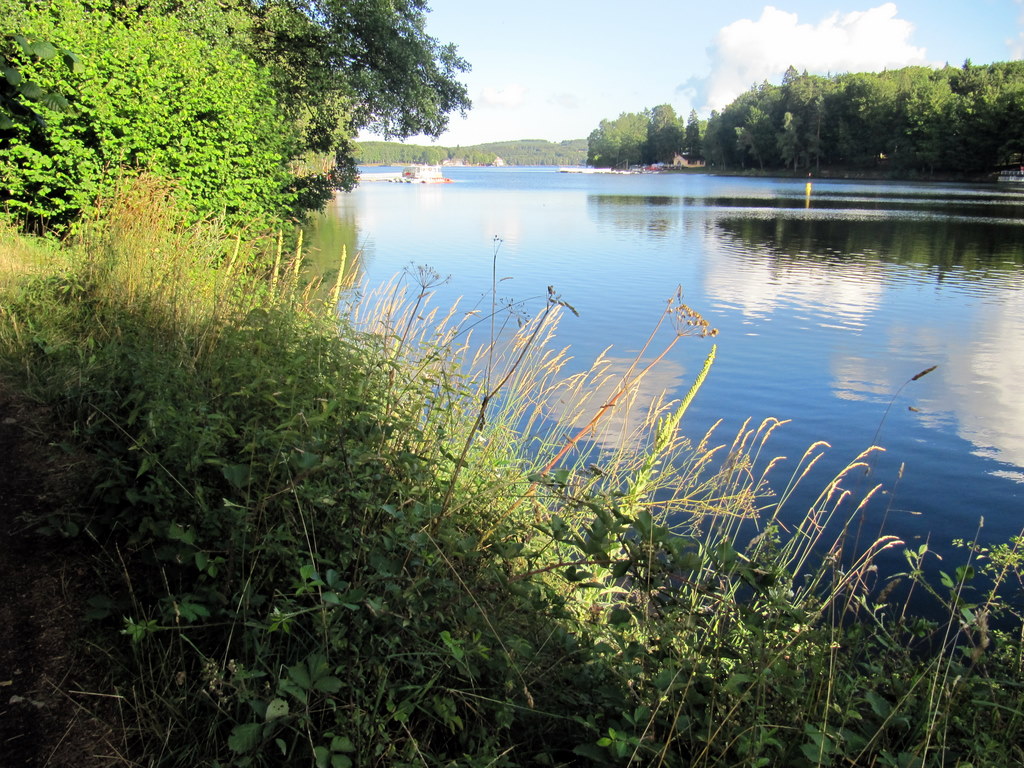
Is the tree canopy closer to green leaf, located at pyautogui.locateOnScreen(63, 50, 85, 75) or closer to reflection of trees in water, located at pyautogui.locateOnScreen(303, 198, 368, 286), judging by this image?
reflection of trees in water, located at pyautogui.locateOnScreen(303, 198, 368, 286)

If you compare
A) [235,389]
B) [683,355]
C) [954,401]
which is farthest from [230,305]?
[954,401]

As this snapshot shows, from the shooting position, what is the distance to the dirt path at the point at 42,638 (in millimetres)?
2156

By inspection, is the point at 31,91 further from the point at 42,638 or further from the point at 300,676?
the point at 300,676

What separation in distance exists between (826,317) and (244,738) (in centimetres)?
1463

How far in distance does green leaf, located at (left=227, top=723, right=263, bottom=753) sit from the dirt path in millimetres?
409

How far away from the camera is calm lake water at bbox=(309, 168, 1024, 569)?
768 cm

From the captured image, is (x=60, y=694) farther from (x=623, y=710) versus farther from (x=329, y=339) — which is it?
(x=329, y=339)

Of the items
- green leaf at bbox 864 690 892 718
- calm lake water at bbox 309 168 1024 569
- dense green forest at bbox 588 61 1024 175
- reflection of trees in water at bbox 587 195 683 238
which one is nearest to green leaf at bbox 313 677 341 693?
green leaf at bbox 864 690 892 718

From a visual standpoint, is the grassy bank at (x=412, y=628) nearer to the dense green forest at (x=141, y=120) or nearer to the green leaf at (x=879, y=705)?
the green leaf at (x=879, y=705)

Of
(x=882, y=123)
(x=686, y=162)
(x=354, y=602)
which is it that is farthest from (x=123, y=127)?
(x=686, y=162)

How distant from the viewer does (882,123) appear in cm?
9519

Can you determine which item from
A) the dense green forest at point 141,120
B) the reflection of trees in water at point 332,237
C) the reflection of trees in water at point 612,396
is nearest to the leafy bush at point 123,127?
the dense green forest at point 141,120

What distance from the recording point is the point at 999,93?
3078 inches

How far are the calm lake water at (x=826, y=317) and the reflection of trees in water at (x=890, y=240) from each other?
0.37ft
